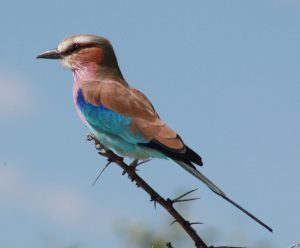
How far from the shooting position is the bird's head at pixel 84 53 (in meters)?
4.95

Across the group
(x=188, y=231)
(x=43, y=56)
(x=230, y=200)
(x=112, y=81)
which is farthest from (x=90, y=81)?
(x=188, y=231)

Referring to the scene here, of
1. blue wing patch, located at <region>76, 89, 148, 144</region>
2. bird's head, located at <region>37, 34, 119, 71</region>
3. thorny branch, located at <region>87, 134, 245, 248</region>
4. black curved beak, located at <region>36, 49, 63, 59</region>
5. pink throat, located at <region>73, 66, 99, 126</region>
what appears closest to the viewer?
thorny branch, located at <region>87, 134, 245, 248</region>

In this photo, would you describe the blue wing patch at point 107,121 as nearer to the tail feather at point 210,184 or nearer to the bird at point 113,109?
the bird at point 113,109

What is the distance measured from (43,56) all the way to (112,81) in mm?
657

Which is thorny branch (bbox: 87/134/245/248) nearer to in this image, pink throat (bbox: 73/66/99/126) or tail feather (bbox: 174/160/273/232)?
tail feather (bbox: 174/160/273/232)

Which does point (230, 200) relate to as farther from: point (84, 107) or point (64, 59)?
point (64, 59)

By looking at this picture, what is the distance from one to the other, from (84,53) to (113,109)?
688 mm

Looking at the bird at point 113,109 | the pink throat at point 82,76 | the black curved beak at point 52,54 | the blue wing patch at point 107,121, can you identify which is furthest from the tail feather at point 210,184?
the black curved beak at point 52,54

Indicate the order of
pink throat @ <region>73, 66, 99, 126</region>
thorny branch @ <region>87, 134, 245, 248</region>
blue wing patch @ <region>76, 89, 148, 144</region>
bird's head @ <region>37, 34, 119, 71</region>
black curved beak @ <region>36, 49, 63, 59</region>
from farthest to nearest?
black curved beak @ <region>36, 49, 63, 59</region> < bird's head @ <region>37, 34, 119, 71</region> < pink throat @ <region>73, 66, 99, 126</region> < blue wing patch @ <region>76, 89, 148, 144</region> < thorny branch @ <region>87, 134, 245, 248</region>

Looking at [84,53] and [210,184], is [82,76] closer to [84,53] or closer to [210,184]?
[84,53]

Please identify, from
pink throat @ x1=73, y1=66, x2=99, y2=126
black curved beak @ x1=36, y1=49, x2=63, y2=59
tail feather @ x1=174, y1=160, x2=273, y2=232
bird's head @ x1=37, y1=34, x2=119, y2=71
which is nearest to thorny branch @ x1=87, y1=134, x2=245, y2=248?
tail feather @ x1=174, y1=160, x2=273, y2=232

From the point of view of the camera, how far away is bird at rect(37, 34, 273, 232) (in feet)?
12.6

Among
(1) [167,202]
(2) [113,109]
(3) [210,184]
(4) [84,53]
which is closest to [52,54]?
(4) [84,53]

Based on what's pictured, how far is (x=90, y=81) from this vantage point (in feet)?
15.8
